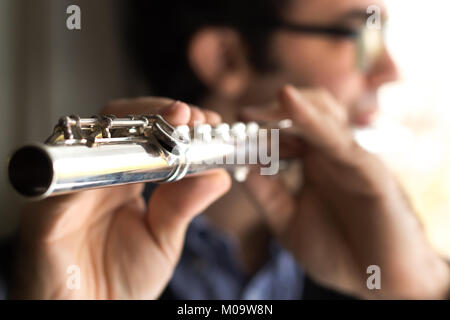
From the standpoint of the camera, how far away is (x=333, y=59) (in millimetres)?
901

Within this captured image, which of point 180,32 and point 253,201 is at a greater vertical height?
point 180,32

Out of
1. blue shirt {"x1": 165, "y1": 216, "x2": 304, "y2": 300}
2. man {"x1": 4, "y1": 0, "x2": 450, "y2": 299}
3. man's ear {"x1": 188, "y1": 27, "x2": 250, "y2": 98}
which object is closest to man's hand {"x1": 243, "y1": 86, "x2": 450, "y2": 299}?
man {"x1": 4, "y1": 0, "x2": 450, "y2": 299}

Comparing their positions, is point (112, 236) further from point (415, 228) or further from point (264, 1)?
point (264, 1)

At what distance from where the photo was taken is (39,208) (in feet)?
1.43

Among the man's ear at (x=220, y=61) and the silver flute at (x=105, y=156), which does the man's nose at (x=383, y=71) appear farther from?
the silver flute at (x=105, y=156)

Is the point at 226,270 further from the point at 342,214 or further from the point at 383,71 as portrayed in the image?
the point at 383,71

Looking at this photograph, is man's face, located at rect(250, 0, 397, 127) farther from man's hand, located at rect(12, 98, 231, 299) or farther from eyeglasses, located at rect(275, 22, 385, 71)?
man's hand, located at rect(12, 98, 231, 299)

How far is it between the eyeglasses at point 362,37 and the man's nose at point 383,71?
2cm

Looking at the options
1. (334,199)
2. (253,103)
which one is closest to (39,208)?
(334,199)

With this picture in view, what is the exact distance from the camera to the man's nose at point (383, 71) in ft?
3.08

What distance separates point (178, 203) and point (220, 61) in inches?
22.4

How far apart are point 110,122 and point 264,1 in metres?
0.70

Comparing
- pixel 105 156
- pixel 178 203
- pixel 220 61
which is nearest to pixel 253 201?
pixel 220 61

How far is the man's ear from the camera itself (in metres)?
0.97
